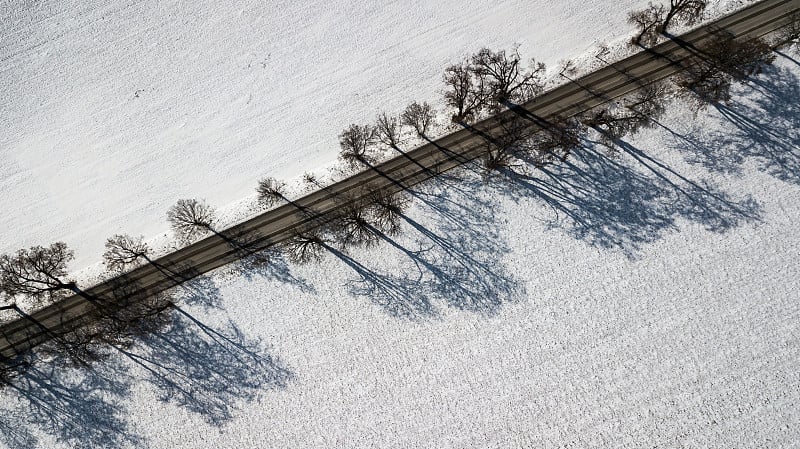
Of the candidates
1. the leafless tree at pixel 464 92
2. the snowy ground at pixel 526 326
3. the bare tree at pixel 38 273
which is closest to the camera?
the snowy ground at pixel 526 326

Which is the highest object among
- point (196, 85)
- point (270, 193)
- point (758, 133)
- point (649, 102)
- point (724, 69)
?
point (196, 85)

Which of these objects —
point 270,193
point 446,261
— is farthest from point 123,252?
point 446,261

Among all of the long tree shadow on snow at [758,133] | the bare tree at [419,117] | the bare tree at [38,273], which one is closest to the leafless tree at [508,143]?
the bare tree at [419,117]

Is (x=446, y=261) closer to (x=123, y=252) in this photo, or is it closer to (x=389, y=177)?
(x=389, y=177)

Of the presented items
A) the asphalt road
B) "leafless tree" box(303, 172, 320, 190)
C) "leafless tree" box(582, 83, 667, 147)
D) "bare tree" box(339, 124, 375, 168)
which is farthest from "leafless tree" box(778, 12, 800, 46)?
"leafless tree" box(303, 172, 320, 190)

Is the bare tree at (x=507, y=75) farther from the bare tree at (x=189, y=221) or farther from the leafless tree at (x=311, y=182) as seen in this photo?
the bare tree at (x=189, y=221)
